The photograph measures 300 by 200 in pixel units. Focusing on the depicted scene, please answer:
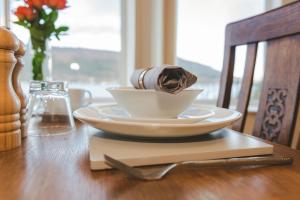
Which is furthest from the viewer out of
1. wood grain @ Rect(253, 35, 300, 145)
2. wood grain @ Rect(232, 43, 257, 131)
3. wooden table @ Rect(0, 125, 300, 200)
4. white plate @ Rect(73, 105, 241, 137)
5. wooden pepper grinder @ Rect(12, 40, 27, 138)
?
wood grain @ Rect(232, 43, 257, 131)

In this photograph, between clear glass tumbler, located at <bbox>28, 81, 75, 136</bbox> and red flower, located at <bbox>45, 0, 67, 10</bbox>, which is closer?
clear glass tumbler, located at <bbox>28, 81, 75, 136</bbox>

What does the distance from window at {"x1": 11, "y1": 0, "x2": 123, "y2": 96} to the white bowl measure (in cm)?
135

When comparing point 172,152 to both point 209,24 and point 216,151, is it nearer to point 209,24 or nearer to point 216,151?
point 216,151

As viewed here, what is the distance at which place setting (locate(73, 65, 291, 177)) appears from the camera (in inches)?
15.4

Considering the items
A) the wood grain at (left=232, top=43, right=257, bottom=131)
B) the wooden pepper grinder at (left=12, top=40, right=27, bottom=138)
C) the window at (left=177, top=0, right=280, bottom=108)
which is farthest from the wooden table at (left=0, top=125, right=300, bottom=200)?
the window at (left=177, top=0, right=280, bottom=108)

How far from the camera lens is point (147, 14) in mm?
1713

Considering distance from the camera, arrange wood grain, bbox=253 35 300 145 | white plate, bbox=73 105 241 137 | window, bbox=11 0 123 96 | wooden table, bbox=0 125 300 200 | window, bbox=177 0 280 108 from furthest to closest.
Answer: window, bbox=177 0 280 108 < window, bbox=11 0 123 96 < wood grain, bbox=253 35 300 145 < white plate, bbox=73 105 241 137 < wooden table, bbox=0 125 300 200

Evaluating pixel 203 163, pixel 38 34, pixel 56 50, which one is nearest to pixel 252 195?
pixel 203 163

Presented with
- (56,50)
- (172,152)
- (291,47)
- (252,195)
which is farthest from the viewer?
(56,50)

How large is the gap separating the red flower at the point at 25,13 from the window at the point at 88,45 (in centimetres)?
93

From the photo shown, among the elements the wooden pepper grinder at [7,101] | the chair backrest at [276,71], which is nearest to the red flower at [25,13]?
the wooden pepper grinder at [7,101]

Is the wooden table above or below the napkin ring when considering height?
below

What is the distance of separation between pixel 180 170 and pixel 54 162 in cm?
19

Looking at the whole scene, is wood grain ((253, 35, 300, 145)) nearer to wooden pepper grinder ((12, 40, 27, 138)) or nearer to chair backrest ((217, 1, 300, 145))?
chair backrest ((217, 1, 300, 145))
